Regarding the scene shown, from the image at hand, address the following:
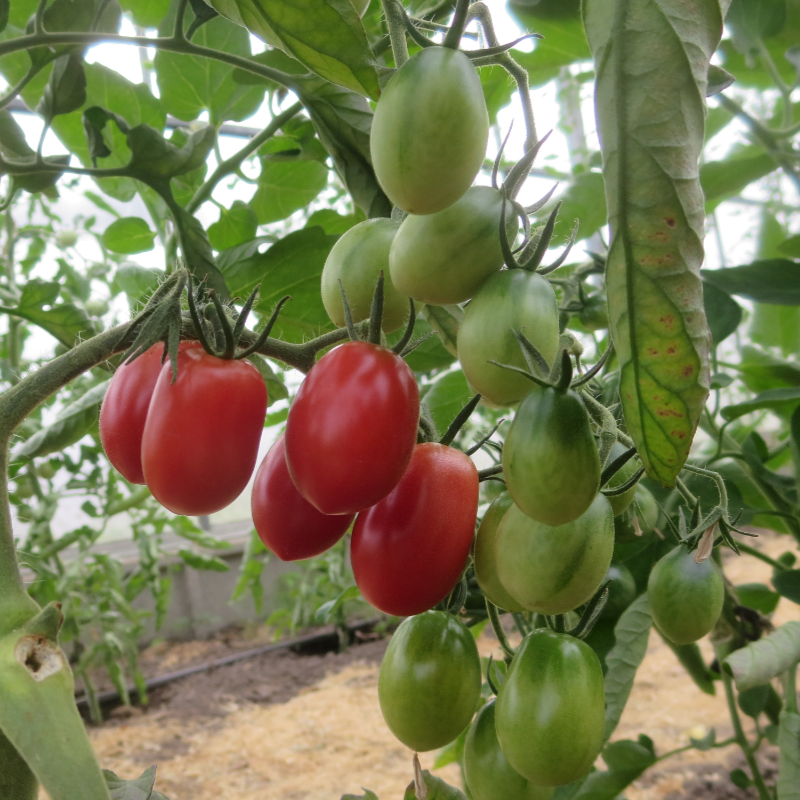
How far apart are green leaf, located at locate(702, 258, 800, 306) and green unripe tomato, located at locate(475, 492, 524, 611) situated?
401 mm

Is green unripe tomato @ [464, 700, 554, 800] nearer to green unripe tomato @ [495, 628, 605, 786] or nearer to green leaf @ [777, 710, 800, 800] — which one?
green unripe tomato @ [495, 628, 605, 786]

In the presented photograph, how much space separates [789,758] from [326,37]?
22.3 inches

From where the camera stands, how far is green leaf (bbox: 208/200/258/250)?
0.64 meters

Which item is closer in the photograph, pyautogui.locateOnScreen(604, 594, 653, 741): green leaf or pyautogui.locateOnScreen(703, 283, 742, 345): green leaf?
pyautogui.locateOnScreen(604, 594, 653, 741): green leaf

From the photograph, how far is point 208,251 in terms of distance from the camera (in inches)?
20.3

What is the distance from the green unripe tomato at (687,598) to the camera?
0.36 metres

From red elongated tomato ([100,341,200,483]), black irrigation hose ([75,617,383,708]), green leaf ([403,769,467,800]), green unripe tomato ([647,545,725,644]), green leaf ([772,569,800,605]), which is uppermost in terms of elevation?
red elongated tomato ([100,341,200,483])

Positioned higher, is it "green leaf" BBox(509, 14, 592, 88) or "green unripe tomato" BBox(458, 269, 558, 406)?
"green leaf" BBox(509, 14, 592, 88)

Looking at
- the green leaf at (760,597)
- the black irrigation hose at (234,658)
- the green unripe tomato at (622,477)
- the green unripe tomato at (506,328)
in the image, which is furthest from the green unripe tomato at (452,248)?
the black irrigation hose at (234,658)

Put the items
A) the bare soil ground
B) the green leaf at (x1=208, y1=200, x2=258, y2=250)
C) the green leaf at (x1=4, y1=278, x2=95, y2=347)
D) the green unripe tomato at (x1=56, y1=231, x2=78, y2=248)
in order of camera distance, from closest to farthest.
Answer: the green leaf at (x1=4, y1=278, x2=95, y2=347), the green leaf at (x1=208, y1=200, x2=258, y2=250), the bare soil ground, the green unripe tomato at (x1=56, y1=231, x2=78, y2=248)

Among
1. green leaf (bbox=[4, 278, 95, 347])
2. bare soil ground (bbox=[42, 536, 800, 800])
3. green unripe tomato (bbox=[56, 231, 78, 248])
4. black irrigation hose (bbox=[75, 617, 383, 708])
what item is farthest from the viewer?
black irrigation hose (bbox=[75, 617, 383, 708])

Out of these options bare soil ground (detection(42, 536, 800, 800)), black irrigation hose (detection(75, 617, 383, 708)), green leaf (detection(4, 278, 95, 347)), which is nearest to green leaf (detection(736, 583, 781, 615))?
bare soil ground (detection(42, 536, 800, 800))

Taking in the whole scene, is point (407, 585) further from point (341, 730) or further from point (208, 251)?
point (341, 730)

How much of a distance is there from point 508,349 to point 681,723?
1421mm
